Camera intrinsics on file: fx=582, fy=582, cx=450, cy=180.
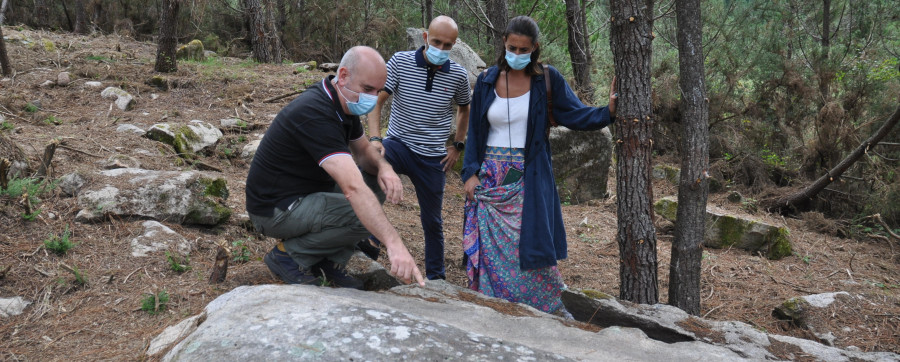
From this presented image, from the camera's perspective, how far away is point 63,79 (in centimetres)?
770

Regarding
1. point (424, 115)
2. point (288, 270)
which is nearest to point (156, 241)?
point (288, 270)

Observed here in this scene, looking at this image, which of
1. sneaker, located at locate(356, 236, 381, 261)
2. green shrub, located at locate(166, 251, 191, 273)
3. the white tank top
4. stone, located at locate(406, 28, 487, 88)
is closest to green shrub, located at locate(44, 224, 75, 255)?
green shrub, located at locate(166, 251, 191, 273)

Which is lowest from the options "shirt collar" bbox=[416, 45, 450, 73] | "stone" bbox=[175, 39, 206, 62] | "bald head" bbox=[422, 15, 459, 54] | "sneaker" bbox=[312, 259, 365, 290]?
"sneaker" bbox=[312, 259, 365, 290]

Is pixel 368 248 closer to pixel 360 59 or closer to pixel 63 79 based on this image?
pixel 360 59

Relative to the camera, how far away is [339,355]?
2.06 meters

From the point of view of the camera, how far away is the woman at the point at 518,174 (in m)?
3.70

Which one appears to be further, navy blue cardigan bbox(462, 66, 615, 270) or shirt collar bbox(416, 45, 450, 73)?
shirt collar bbox(416, 45, 450, 73)

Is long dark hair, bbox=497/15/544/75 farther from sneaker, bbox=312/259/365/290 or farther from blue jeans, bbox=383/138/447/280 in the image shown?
sneaker, bbox=312/259/365/290

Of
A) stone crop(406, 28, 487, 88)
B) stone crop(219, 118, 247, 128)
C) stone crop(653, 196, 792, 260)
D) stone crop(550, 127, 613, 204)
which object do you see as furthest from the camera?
stone crop(406, 28, 487, 88)

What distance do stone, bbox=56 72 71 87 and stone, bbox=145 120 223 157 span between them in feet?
8.43

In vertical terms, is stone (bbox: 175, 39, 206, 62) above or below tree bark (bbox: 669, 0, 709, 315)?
above

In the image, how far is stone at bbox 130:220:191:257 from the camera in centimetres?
382

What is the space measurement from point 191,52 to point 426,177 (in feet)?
29.1

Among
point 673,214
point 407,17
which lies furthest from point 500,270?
point 407,17
